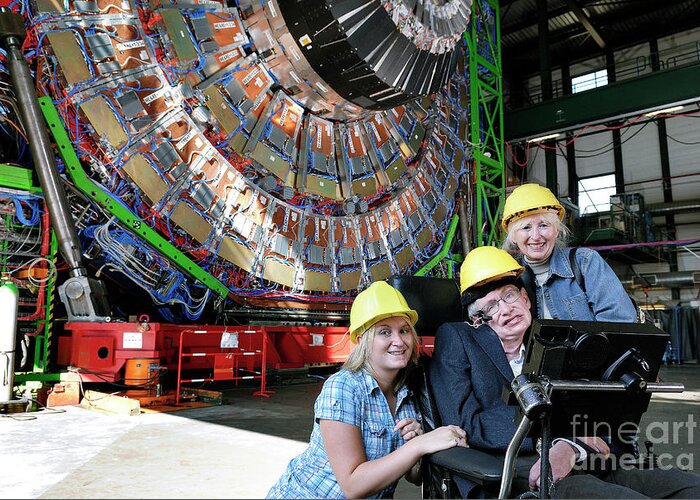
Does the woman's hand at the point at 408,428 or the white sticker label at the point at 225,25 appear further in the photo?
the white sticker label at the point at 225,25

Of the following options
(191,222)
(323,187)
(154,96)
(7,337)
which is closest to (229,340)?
(191,222)

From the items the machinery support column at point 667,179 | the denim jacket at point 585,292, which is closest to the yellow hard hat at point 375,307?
the denim jacket at point 585,292

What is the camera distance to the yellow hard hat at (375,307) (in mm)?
1864

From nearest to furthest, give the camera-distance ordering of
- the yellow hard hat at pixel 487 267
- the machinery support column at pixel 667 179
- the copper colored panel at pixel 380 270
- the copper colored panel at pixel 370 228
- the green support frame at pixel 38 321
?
1. the yellow hard hat at pixel 487 267
2. the green support frame at pixel 38 321
3. the copper colored panel at pixel 370 228
4. the copper colored panel at pixel 380 270
5. the machinery support column at pixel 667 179

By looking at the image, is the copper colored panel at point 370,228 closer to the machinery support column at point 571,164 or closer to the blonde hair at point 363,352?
the blonde hair at point 363,352

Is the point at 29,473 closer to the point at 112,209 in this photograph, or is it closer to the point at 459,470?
the point at 459,470

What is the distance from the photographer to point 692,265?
17609 mm

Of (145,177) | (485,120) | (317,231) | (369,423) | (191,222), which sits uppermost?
(485,120)

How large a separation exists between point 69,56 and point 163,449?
3.86m

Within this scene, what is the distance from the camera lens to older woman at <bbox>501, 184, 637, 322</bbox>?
2.38 meters

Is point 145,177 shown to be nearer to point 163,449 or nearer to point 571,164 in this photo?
point 163,449

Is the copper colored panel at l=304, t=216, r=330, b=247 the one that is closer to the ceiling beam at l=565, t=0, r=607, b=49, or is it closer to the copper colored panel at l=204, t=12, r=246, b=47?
the copper colored panel at l=204, t=12, r=246, b=47

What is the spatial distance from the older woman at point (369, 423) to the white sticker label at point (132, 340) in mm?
3622

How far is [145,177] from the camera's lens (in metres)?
5.53
